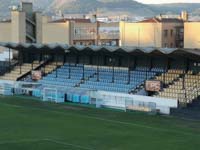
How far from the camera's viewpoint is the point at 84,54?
56406mm

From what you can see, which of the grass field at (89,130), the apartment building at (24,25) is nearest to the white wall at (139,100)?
the grass field at (89,130)

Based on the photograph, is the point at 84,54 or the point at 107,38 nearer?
the point at 84,54

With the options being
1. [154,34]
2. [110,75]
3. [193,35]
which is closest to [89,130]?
[110,75]

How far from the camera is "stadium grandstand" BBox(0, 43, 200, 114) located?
4359 cm

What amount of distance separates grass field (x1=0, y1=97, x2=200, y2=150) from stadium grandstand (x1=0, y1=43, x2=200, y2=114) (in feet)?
7.46

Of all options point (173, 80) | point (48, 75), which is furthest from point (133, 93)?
point (48, 75)

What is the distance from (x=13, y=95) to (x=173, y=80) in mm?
15302

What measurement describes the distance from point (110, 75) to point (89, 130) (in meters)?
19.5

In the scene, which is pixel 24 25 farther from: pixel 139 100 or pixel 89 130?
pixel 89 130

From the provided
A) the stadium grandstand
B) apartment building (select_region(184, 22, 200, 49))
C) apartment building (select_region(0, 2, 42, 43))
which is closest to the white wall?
the stadium grandstand

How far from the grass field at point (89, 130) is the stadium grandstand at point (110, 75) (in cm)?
227

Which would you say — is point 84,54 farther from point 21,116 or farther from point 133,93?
point 21,116

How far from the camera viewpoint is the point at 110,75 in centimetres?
5275

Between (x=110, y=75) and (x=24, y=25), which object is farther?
(x=24, y=25)
